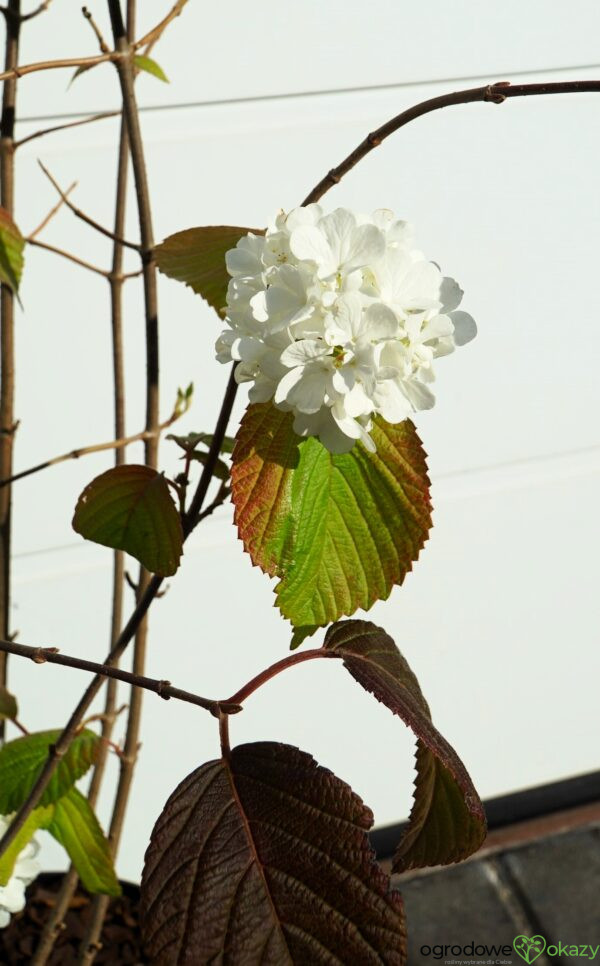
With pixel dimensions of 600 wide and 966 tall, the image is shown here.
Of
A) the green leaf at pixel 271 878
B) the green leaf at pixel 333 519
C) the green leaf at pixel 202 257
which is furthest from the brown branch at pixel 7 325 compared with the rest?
the green leaf at pixel 271 878

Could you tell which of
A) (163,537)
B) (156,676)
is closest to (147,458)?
(163,537)

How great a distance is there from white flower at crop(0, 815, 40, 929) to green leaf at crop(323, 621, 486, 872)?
1.51 feet

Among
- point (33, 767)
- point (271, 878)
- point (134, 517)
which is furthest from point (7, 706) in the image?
point (271, 878)

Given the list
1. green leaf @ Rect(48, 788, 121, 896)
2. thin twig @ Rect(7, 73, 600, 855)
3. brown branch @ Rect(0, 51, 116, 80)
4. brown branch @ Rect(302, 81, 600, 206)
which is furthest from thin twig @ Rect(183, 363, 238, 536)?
green leaf @ Rect(48, 788, 121, 896)

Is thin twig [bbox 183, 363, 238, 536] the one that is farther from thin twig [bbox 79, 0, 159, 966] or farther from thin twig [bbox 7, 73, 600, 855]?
thin twig [bbox 79, 0, 159, 966]

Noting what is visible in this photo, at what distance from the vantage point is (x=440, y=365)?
1.38m

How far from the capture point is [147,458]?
85 centimetres

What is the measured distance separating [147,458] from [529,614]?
982mm

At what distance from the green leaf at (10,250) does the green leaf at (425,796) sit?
1.11ft

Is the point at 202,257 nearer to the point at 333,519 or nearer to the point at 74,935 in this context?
the point at 333,519

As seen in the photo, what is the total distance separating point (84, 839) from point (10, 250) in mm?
499

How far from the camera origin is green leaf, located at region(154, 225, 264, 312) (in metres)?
0.60

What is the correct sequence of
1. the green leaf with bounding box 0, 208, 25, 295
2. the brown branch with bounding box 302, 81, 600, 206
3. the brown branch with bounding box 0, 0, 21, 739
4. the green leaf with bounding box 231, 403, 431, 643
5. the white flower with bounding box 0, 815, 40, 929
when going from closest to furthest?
1. the brown branch with bounding box 302, 81, 600, 206
2. the green leaf with bounding box 231, 403, 431, 643
3. the green leaf with bounding box 0, 208, 25, 295
4. the brown branch with bounding box 0, 0, 21, 739
5. the white flower with bounding box 0, 815, 40, 929

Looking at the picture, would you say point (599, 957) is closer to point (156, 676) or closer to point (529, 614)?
point (529, 614)
